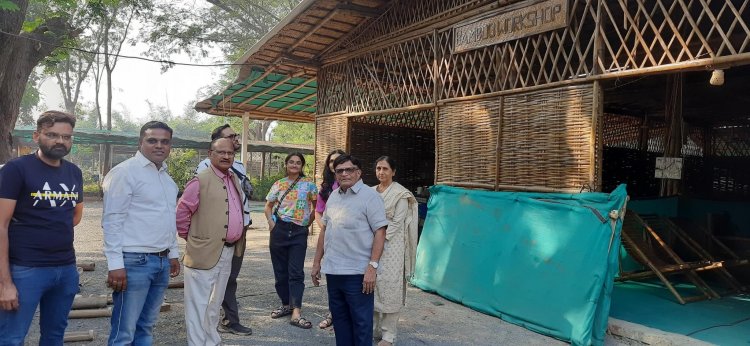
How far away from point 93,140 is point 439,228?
16.2 metres

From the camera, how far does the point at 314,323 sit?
403cm

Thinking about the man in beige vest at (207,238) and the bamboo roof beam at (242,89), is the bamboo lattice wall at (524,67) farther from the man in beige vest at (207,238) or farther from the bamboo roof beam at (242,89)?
the man in beige vest at (207,238)

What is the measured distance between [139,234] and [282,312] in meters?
1.89

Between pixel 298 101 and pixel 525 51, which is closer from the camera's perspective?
pixel 525 51

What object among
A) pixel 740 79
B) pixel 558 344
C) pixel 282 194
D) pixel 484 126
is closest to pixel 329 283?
pixel 282 194

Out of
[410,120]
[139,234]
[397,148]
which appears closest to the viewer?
[139,234]

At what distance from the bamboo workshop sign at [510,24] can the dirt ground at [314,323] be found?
2.73 m

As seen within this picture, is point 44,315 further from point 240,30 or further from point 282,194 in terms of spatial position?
point 240,30

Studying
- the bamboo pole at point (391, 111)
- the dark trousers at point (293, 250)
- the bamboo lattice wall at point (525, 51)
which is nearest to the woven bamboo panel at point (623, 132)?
the bamboo lattice wall at point (525, 51)

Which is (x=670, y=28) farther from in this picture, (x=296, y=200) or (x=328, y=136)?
(x=328, y=136)

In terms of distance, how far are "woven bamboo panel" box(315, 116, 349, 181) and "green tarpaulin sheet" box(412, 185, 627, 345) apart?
248 cm

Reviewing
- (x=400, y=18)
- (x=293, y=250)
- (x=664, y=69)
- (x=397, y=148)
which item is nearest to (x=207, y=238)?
(x=293, y=250)

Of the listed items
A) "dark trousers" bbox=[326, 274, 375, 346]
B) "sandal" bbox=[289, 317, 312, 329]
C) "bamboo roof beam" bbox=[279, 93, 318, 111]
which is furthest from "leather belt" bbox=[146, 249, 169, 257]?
"bamboo roof beam" bbox=[279, 93, 318, 111]

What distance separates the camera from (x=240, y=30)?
1880 centimetres
